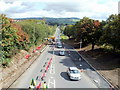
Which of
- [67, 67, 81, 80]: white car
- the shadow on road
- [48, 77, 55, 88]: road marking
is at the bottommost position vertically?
the shadow on road

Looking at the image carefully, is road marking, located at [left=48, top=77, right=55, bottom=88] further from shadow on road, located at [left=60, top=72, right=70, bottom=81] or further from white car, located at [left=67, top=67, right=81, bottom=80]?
white car, located at [left=67, top=67, right=81, bottom=80]

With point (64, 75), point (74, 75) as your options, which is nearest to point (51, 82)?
point (74, 75)

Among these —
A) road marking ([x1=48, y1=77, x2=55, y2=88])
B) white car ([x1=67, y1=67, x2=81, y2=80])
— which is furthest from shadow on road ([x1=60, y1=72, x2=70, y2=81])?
road marking ([x1=48, y1=77, x2=55, y2=88])

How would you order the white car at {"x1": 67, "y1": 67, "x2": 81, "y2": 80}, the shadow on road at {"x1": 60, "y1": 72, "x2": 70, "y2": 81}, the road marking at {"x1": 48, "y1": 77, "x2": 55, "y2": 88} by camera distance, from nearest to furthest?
1. the road marking at {"x1": 48, "y1": 77, "x2": 55, "y2": 88}
2. the white car at {"x1": 67, "y1": 67, "x2": 81, "y2": 80}
3. the shadow on road at {"x1": 60, "y1": 72, "x2": 70, "y2": 81}

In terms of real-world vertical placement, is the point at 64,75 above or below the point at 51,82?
below

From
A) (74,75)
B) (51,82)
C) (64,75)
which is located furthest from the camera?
(64,75)

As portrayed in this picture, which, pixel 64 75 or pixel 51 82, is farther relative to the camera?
pixel 64 75

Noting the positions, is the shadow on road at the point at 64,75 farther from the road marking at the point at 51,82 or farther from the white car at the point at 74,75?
the road marking at the point at 51,82

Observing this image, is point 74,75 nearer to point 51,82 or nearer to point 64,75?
point 64,75

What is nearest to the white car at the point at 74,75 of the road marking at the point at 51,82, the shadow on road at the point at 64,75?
the shadow on road at the point at 64,75

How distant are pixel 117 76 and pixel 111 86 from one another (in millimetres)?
3128

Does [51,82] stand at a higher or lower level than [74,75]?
lower

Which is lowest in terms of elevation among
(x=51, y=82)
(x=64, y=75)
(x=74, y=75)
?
(x=64, y=75)

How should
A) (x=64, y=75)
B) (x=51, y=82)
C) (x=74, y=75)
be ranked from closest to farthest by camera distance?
1. (x=51, y=82)
2. (x=74, y=75)
3. (x=64, y=75)
